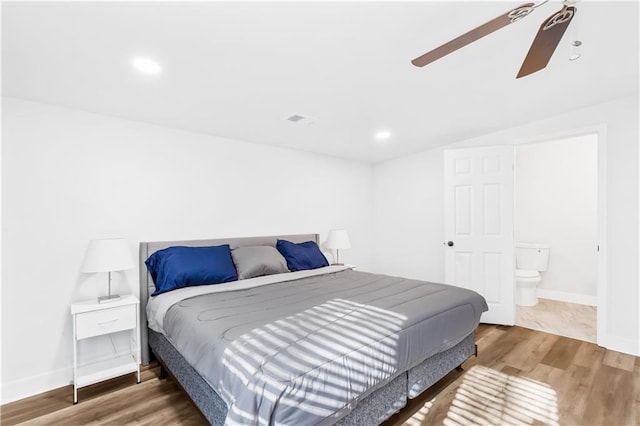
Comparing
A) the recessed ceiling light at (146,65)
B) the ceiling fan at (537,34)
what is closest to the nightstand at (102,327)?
the recessed ceiling light at (146,65)

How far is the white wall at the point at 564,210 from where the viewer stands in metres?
4.38

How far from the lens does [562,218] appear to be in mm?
4605

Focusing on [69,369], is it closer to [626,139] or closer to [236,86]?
[236,86]

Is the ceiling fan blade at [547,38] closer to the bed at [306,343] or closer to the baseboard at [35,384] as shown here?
the bed at [306,343]

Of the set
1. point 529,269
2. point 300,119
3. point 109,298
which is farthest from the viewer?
point 529,269

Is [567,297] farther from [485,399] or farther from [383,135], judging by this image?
[383,135]

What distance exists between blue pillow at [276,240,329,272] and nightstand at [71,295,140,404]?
160 centimetres

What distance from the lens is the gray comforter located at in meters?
1.27

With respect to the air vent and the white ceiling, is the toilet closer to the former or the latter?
the white ceiling

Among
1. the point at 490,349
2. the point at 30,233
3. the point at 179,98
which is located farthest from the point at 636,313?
the point at 30,233

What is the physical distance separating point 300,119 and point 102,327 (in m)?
2.49

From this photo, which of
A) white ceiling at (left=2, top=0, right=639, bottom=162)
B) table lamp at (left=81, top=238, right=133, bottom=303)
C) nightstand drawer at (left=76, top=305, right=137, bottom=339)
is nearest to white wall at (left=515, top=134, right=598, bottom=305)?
white ceiling at (left=2, top=0, right=639, bottom=162)

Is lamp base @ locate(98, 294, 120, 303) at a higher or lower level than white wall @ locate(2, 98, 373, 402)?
lower

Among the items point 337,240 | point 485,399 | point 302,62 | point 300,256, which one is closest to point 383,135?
point 337,240
